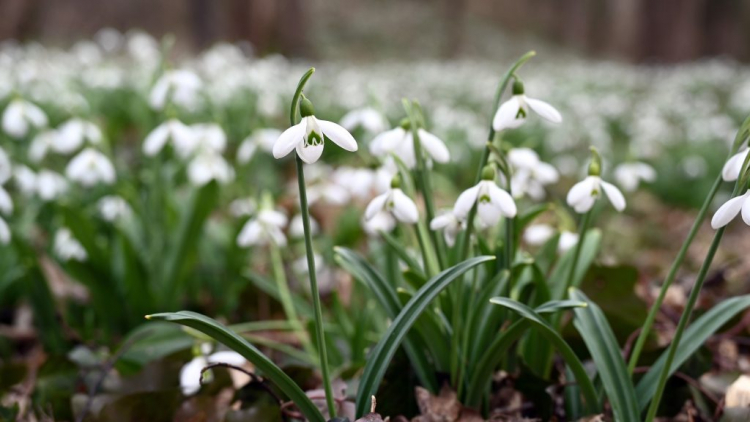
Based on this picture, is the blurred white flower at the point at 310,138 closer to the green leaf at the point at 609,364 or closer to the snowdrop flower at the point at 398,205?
the snowdrop flower at the point at 398,205

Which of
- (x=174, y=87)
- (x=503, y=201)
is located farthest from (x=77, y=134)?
(x=503, y=201)

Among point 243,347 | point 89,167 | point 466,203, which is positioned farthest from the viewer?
point 89,167

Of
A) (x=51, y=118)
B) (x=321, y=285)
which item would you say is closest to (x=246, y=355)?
(x=321, y=285)

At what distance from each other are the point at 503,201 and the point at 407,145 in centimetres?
25

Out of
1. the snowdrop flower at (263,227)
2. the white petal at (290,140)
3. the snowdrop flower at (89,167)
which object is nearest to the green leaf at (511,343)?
the white petal at (290,140)

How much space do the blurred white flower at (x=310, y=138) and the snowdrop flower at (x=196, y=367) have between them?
0.56 metres

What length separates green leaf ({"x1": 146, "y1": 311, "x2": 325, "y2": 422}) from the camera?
0.91 meters

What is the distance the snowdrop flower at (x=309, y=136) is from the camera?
87cm

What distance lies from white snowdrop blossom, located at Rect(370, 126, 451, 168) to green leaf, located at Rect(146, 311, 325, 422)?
0.42 m

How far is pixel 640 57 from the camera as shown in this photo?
54.4 ft

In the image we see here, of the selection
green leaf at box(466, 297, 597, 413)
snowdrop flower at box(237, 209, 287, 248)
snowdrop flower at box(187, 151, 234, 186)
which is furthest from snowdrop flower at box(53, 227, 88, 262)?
green leaf at box(466, 297, 597, 413)

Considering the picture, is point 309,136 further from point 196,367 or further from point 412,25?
point 412,25

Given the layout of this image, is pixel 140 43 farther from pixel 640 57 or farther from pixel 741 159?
pixel 640 57

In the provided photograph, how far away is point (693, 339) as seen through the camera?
1.21 m
